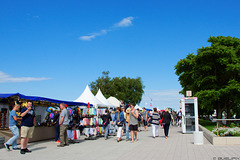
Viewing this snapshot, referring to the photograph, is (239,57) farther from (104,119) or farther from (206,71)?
(104,119)

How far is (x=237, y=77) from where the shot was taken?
1420 inches

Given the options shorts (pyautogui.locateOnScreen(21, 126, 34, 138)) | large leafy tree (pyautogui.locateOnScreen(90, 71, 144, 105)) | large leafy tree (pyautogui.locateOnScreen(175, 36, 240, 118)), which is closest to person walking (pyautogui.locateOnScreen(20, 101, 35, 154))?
shorts (pyautogui.locateOnScreen(21, 126, 34, 138))

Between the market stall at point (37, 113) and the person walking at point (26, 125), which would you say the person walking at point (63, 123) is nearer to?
the market stall at point (37, 113)

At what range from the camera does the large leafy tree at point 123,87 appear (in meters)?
72.7

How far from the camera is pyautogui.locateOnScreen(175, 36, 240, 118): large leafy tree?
110 feet

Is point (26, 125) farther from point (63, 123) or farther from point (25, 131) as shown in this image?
point (63, 123)

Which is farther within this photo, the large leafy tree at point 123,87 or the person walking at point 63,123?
the large leafy tree at point 123,87

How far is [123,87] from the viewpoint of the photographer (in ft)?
241

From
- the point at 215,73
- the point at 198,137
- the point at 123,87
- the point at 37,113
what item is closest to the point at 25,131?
the point at 37,113

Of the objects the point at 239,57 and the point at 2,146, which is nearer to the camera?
the point at 2,146

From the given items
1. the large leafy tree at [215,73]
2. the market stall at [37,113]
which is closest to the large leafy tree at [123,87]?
the large leafy tree at [215,73]

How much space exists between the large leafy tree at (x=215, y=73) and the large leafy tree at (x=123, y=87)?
33.7m

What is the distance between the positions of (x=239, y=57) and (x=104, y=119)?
2512 centimetres

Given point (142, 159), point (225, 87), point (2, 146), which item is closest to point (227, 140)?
point (142, 159)
